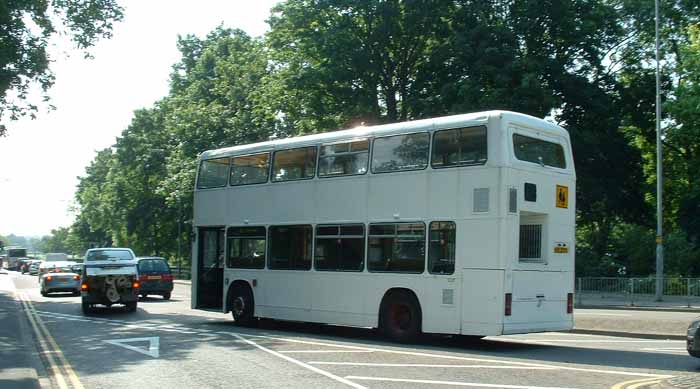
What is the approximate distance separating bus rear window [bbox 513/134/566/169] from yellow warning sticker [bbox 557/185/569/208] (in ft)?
1.41

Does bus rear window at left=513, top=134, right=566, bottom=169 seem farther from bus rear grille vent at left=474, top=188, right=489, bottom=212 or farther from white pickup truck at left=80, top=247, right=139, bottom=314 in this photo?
white pickup truck at left=80, top=247, right=139, bottom=314

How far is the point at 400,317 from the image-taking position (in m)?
15.9

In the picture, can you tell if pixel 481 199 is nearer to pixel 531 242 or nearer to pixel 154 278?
pixel 531 242

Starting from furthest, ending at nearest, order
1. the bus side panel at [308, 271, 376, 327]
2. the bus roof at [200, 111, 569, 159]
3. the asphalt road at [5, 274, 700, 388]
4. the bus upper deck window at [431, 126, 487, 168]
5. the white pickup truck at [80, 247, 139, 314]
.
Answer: the white pickup truck at [80, 247, 139, 314] → the bus side panel at [308, 271, 376, 327] → the bus roof at [200, 111, 569, 159] → the bus upper deck window at [431, 126, 487, 168] → the asphalt road at [5, 274, 700, 388]

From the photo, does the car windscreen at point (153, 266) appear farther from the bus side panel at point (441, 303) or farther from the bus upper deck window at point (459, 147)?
the bus upper deck window at point (459, 147)

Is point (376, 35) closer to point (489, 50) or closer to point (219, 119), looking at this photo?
point (489, 50)

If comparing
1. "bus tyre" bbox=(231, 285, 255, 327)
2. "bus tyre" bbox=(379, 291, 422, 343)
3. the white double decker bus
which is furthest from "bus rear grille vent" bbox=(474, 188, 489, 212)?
"bus tyre" bbox=(231, 285, 255, 327)

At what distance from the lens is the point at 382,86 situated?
39250 millimetres

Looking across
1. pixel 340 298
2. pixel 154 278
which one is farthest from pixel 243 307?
pixel 154 278

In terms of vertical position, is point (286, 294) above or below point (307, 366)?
above

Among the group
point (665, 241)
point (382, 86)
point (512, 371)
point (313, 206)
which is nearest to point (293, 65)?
point (382, 86)

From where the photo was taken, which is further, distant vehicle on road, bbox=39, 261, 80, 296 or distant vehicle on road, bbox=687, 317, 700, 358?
distant vehicle on road, bbox=39, 261, 80, 296

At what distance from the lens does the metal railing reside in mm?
29688

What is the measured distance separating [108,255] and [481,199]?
14.9m
